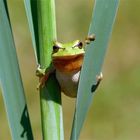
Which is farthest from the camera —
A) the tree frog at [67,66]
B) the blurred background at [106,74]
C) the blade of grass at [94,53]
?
the blurred background at [106,74]

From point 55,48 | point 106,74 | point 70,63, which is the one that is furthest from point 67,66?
point 106,74

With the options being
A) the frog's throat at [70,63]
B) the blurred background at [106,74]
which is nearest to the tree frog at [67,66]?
the frog's throat at [70,63]

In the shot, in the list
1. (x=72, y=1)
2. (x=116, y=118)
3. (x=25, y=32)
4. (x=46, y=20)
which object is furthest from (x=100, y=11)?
(x=72, y=1)

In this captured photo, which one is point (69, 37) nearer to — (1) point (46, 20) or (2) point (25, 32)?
(2) point (25, 32)

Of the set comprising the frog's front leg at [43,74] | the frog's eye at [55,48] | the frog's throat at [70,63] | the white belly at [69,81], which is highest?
the frog's eye at [55,48]

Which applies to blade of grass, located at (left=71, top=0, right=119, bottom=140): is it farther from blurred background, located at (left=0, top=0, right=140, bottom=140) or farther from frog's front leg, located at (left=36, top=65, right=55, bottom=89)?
blurred background, located at (left=0, top=0, right=140, bottom=140)

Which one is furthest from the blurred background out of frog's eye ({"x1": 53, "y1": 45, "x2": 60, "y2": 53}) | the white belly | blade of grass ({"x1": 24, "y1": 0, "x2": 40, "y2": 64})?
blade of grass ({"x1": 24, "y1": 0, "x2": 40, "y2": 64})

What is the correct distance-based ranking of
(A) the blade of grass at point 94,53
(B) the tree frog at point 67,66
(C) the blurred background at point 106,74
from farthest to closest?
(C) the blurred background at point 106,74 < (B) the tree frog at point 67,66 < (A) the blade of grass at point 94,53

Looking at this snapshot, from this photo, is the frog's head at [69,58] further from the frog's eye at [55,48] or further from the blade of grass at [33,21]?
the blade of grass at [33,21]
